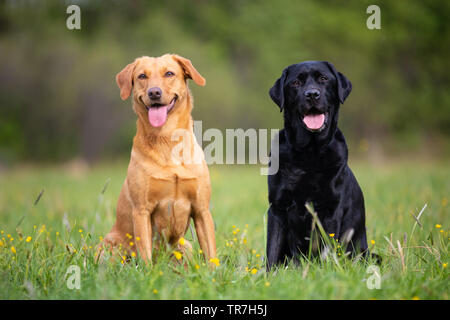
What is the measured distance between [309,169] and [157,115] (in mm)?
1223

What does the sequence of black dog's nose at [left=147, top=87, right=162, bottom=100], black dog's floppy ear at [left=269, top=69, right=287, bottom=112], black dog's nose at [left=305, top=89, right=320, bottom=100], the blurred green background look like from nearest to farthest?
black dog's nose at [left=305, top=89, right=320, bottom=100], black dog's nose at [left=147, top=87, right=162, bottom=100], black dog's floppy ear at [left=269, top=69, right=287, bottom=112], the blurred green background

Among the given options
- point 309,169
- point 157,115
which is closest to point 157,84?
point 157,115

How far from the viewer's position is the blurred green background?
58.9ft

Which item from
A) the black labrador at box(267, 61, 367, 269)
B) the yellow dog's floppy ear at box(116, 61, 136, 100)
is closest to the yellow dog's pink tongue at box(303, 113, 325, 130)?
the black labrador at box(267, 61, 367, 269)

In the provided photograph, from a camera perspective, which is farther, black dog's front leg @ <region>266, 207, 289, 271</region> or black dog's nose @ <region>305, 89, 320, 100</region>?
black dog's front leg @ <region>266, 207, 289, 271</region>

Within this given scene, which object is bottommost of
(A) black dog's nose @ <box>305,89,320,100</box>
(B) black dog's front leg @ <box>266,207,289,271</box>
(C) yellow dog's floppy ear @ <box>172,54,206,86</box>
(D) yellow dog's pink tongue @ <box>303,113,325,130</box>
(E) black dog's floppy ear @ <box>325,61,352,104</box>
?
(B) black dog's front leg @ <box>266,207,289,271</box>

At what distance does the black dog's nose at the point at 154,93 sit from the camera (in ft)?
10.9

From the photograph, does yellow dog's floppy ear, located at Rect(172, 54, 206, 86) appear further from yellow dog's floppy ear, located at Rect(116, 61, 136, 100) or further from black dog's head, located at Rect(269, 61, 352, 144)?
black dog's head, located at Rect(269, 61, 352, 144)

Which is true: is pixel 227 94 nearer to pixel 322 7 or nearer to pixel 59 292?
pixel 322 7

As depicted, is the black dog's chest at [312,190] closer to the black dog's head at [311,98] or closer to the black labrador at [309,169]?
the black labrador at [309,169]

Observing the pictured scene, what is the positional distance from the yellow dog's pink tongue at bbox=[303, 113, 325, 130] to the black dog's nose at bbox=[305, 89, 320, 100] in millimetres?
155

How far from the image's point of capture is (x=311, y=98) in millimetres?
3223

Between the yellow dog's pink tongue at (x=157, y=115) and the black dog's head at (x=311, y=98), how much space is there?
0.89 meters
